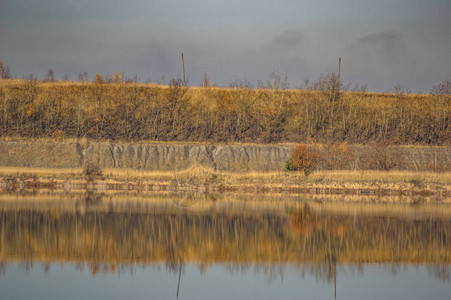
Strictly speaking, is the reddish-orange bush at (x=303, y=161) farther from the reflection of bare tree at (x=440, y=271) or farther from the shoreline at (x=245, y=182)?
the reflection of bare tree at (x=440, y=271)

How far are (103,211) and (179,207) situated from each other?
5042 mm

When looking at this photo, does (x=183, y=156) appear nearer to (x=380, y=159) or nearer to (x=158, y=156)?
(x=158, y=156)

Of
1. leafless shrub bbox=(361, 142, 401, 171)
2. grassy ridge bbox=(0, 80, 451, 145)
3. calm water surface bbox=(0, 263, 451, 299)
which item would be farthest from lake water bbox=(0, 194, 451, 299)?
grassy ridge bbox=(0, 80, 451, 145)

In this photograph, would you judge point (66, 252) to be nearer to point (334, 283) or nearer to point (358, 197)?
point (334, 283)

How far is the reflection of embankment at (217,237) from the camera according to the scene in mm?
20578

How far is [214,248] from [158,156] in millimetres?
29279

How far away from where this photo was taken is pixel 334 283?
1728 centimetres

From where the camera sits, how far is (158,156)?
1986 inches

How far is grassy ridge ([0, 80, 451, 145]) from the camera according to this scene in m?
60.0

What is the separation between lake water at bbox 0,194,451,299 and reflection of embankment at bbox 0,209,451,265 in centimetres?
5

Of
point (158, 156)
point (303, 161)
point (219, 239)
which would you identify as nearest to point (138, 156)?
point (158, 156)

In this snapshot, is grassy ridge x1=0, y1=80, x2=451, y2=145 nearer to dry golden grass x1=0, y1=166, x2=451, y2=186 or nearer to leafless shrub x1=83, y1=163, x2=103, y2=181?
dry golden grass x1=0, y1=166, x2=451, y2=186

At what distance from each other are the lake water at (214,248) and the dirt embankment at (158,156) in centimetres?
1477

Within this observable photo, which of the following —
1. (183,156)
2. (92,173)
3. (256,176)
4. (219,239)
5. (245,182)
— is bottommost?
(219,239)
